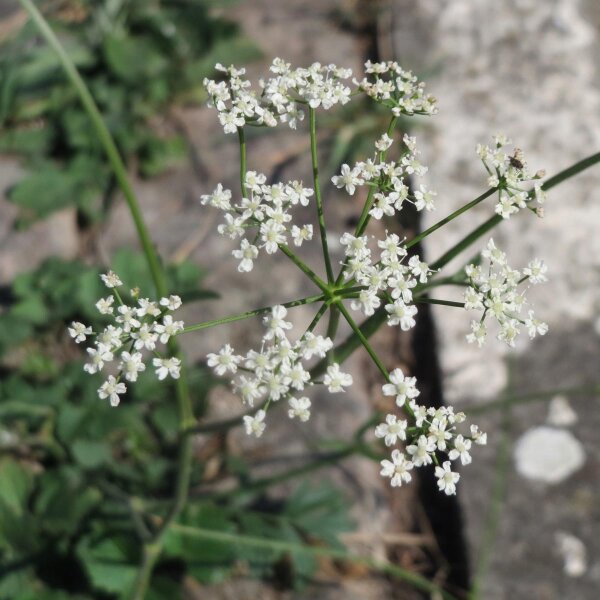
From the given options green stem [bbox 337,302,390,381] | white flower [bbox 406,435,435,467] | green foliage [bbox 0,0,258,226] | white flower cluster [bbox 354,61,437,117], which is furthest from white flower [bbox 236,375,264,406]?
green foliage [bbox 0,0,258,226]

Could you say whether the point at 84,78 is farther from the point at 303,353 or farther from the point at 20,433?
the point at 303,353

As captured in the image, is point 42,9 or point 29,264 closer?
point 29,264

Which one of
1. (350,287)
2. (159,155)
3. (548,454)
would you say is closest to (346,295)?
(350,287)

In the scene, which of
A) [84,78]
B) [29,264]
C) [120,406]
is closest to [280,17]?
[84,78]

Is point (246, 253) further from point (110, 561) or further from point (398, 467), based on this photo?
point (110, 561)

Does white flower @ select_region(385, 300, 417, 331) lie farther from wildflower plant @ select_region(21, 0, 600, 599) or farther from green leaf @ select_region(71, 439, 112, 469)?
green leaf @ select_region(71, 439, 112, 469)
